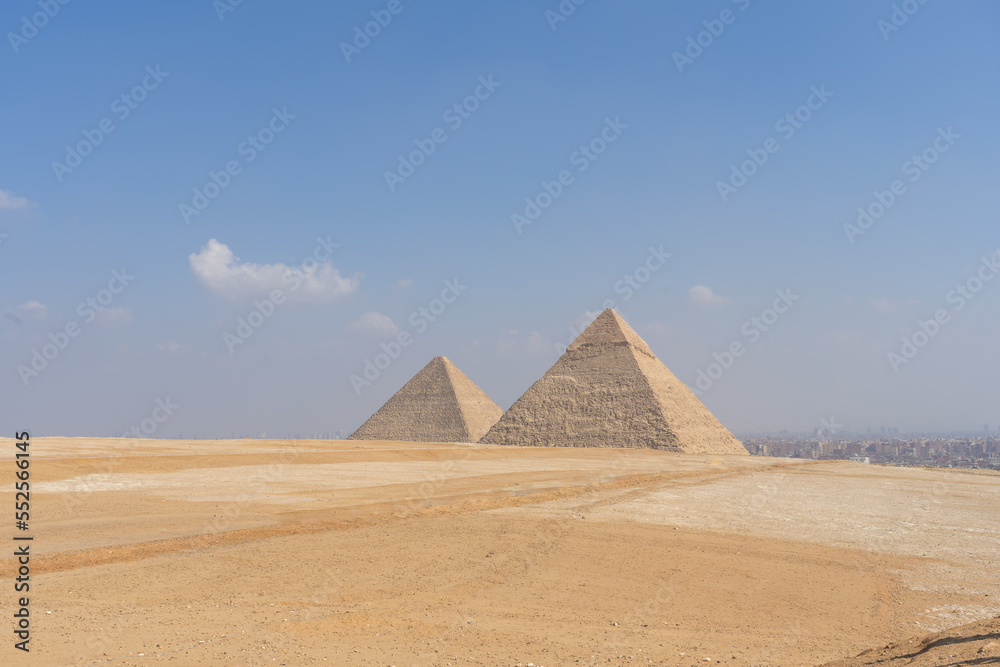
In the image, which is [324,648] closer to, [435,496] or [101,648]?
[101,648]

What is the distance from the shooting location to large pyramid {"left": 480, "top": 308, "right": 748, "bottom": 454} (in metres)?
55.7

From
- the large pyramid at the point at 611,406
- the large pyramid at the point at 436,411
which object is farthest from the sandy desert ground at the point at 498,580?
the large pyramid at the point at 436,411

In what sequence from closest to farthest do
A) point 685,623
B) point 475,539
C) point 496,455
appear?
1. point 685,623
2. point 475,539
3. point 496,455

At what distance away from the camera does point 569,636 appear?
696cm

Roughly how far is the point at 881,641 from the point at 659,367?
60.2m

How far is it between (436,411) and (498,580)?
216ft

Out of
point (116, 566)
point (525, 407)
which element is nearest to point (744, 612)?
point (116, 566)

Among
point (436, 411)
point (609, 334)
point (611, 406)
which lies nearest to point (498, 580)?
point (611, 406)

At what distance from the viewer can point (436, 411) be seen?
244ft

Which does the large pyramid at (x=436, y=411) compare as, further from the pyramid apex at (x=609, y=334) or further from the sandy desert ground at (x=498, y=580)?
the sandy desert ground at (x=498, y=580)

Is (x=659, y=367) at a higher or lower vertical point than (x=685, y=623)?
higher

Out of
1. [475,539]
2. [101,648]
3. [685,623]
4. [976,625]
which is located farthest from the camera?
[475,539]

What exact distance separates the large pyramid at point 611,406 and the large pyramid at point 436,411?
31.7 ft

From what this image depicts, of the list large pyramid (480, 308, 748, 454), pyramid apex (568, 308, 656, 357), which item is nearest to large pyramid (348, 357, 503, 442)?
large pyramid (480, 308, 748, 454)
